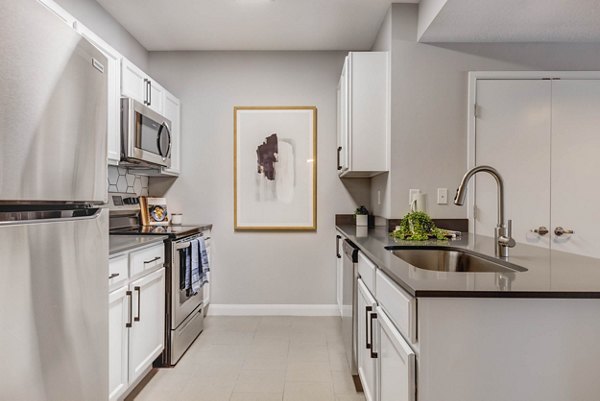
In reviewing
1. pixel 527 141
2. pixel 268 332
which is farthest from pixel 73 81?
pixel 527 141

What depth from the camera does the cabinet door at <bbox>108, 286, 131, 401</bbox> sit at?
1.90 meters

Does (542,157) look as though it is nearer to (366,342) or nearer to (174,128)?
(366,342)

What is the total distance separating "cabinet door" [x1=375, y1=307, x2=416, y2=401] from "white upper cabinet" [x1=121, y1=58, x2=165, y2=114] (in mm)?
2278

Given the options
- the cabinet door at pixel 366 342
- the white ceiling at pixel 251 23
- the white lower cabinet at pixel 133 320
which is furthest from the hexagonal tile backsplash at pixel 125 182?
the cabinet door at pixel 366 342

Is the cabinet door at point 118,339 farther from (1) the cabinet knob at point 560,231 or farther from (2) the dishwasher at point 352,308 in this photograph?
(1) the cabinet knob at point 560,231

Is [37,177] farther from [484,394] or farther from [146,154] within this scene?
[146,154]

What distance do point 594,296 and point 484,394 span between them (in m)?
0.38

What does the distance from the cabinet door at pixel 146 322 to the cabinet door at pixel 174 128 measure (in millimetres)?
1283

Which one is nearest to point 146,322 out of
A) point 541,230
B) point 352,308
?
point 352,308

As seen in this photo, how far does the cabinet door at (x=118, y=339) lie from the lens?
190 cm

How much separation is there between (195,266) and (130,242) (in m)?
0.80

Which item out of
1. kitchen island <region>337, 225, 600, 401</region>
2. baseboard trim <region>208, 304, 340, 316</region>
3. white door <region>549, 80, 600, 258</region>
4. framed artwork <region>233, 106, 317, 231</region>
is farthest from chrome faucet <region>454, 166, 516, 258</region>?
baseboard trim <region>208, 304, 340, 316</region>

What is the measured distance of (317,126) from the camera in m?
3.76

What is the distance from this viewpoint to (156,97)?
3203 millimetres
